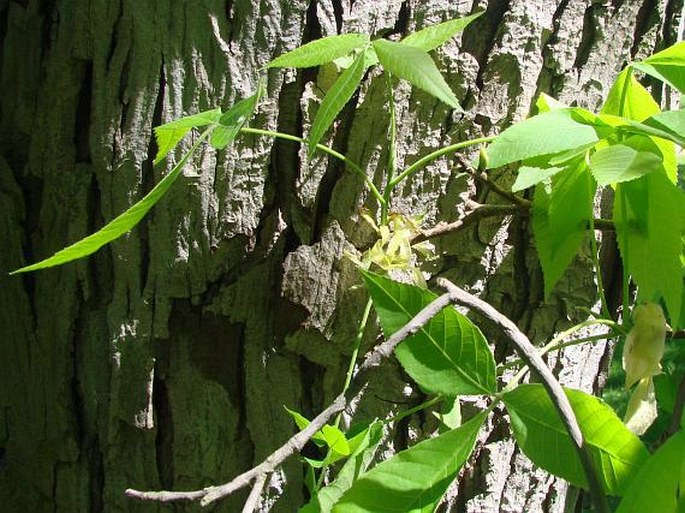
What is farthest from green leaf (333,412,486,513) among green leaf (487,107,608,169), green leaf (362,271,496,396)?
green leaf (487,107,608,169)

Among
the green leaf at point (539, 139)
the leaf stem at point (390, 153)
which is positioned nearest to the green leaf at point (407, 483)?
the green leaf at point (539, 139)

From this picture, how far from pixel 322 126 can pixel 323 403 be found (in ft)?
1.16

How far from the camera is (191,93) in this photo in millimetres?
807

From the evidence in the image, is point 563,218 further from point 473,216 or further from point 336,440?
point 336,440

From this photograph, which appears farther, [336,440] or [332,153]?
[332,153]

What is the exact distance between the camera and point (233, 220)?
0.81 meters

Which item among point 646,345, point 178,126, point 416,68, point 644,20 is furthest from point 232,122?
point 644,20

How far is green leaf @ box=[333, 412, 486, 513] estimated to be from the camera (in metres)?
0.53

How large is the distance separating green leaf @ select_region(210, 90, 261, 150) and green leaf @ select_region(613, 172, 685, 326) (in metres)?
0.32

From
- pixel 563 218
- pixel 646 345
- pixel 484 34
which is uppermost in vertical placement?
pixel 484 34

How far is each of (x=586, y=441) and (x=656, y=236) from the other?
0.20 meters

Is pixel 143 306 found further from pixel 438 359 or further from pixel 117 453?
pixel 438 359

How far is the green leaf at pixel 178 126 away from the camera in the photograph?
0.67 m

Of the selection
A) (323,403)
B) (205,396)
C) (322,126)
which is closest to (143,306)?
(205,396)
